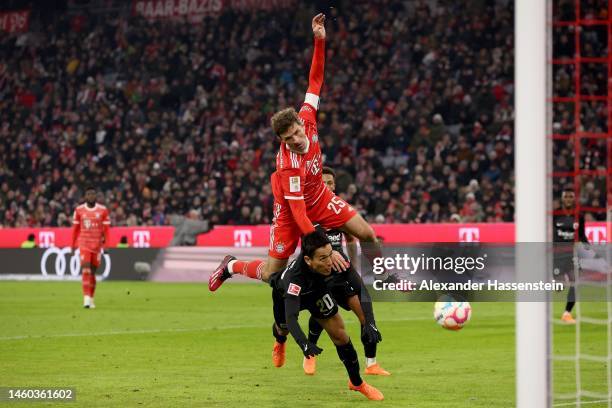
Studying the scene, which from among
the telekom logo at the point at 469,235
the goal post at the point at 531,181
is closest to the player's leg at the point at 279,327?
the goal post at the point at 531,181

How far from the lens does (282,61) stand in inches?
1384

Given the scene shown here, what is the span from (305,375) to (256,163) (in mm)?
21546

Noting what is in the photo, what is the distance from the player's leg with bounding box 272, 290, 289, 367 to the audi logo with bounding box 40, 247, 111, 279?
17.3 metres

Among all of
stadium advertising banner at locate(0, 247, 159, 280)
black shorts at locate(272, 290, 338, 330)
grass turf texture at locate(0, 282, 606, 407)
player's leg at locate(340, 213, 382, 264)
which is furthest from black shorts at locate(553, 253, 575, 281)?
stadium advertising banner at locate(0, 247, 159, 280)

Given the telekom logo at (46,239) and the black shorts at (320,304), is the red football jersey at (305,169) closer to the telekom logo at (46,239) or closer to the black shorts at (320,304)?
the black shorts at (320,304)

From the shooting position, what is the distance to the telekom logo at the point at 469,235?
75.8ft

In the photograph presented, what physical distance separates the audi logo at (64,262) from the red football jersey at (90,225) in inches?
314

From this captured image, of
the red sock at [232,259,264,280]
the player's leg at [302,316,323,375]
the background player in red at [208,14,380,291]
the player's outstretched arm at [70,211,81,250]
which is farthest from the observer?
the player's outstretched arm at [70,211,81,250]

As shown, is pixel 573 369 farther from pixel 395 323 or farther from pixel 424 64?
pixel 424 64

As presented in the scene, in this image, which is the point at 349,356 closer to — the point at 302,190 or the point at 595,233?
the point at 302,190

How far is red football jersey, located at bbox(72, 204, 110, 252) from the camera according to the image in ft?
63.4

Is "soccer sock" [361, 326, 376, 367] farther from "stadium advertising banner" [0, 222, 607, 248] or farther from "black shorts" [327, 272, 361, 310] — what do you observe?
"stadium advertising banner" [0, 222, 607, 248]

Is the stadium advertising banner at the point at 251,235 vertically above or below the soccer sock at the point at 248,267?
below

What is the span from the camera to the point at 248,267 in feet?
37.4
